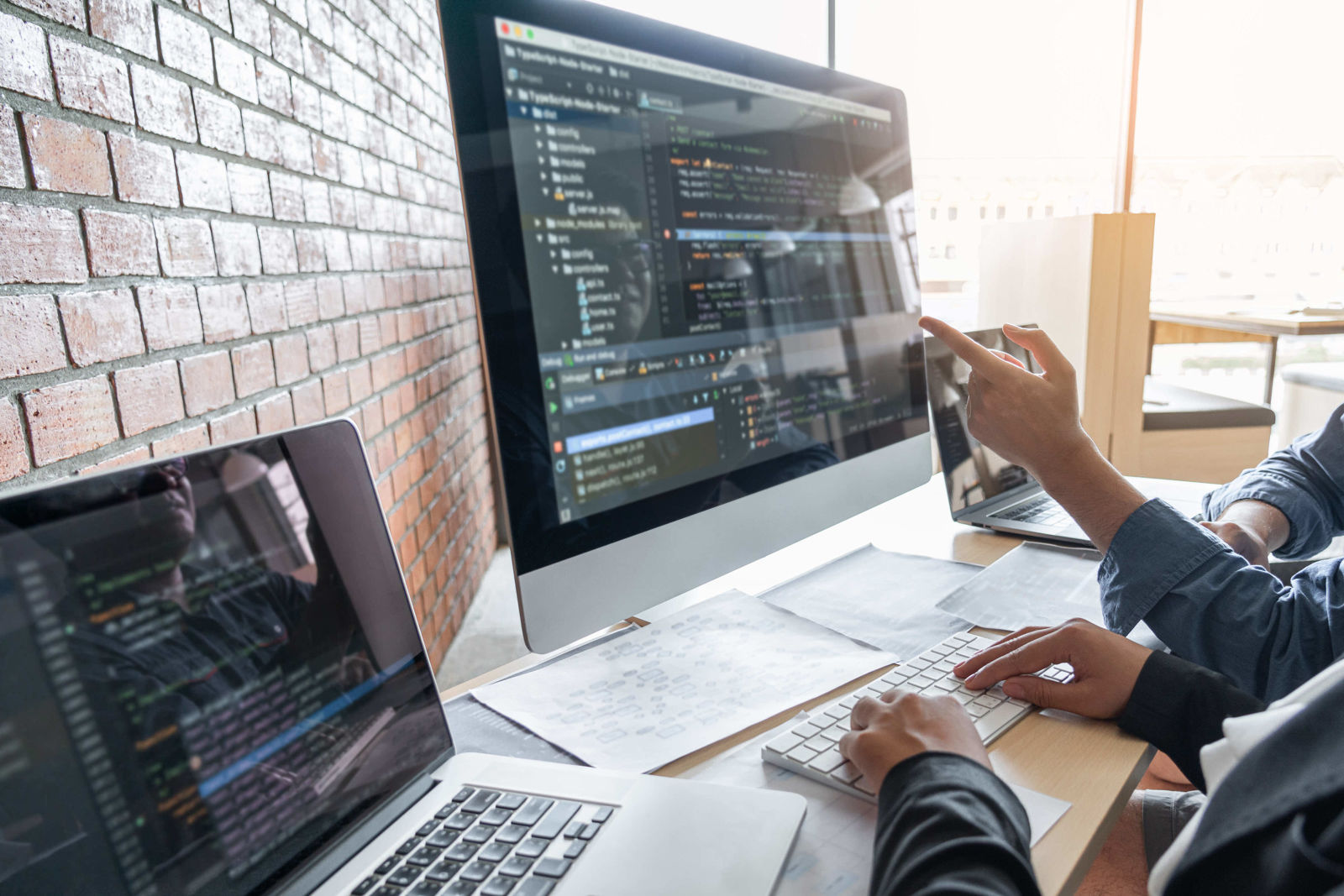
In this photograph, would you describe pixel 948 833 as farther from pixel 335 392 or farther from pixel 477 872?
pixel 335 392

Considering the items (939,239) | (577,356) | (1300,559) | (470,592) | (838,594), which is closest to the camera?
(577,356)

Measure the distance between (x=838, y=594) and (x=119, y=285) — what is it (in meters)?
0.86

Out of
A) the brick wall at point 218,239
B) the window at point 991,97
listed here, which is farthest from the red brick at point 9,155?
the window at point 991,97

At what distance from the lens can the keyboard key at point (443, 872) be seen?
0.40 metres

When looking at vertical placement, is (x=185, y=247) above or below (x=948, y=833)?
above

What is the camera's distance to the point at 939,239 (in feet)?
11.5

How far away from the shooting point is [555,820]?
0.44 meters

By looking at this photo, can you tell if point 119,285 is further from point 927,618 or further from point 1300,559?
point 1300,559

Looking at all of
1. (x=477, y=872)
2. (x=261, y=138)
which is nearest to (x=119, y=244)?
(x=261, y=138)

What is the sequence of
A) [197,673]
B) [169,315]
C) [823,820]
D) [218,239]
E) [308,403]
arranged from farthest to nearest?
[308,403], [218,239], [169,315], [823,820], [197,673]

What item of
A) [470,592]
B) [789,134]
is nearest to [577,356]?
[789,134]

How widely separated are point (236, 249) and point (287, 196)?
0.21 metres

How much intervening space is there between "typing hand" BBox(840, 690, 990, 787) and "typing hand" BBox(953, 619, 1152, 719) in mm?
94

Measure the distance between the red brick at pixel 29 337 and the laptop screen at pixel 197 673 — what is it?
1.53 ft
